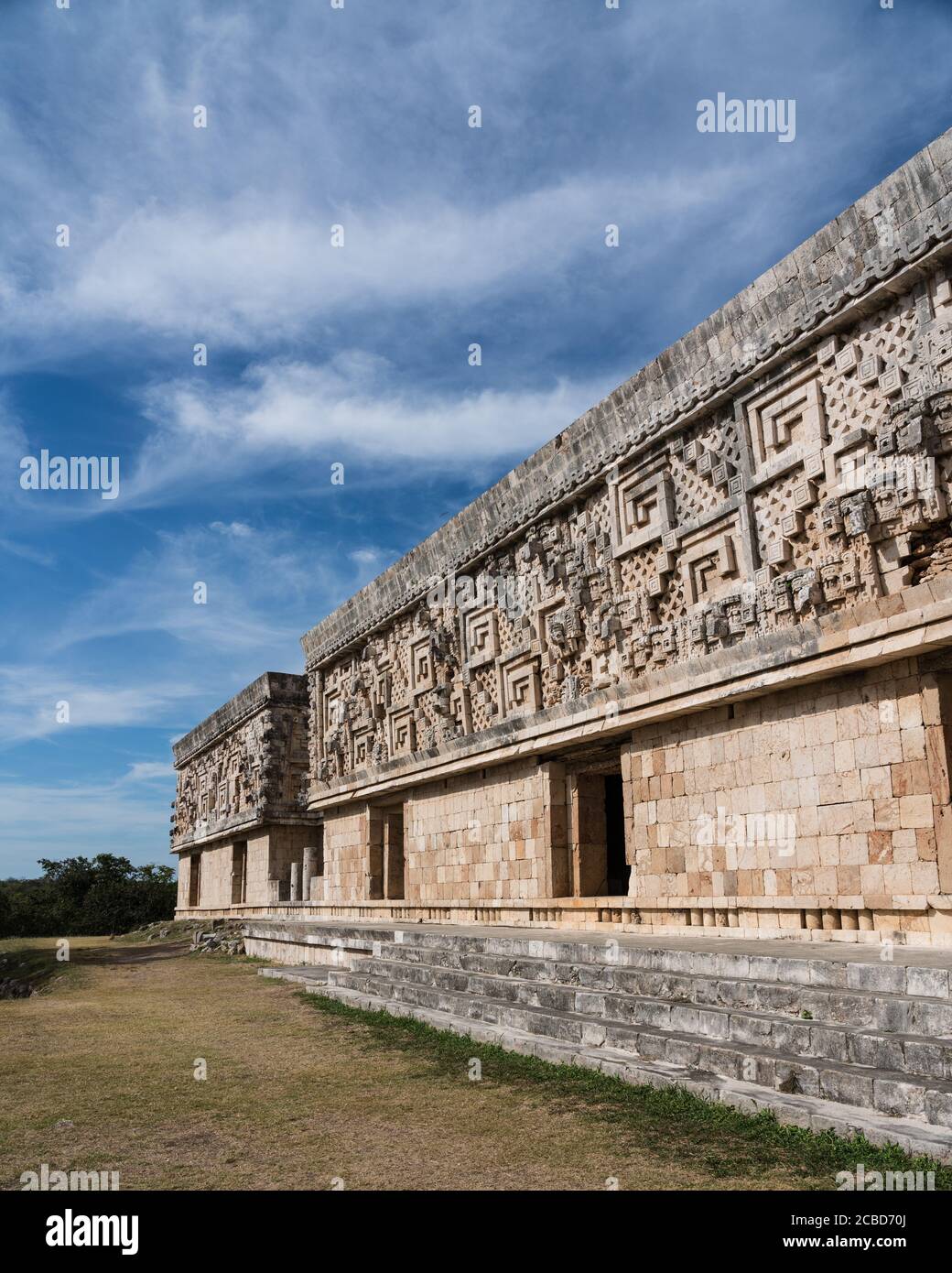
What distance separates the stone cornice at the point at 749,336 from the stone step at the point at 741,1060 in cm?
600

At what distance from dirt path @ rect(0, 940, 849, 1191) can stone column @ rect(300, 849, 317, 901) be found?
538 inches

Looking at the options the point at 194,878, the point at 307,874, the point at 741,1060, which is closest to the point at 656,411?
the point at 741,1060

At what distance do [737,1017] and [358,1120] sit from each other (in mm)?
2102

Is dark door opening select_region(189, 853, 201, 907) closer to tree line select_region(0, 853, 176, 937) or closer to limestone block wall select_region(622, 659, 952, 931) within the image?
tree line select_region(0, 853, 176, 937)

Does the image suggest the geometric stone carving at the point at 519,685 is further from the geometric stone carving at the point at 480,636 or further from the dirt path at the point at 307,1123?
the dirt path at the point at 307,1123

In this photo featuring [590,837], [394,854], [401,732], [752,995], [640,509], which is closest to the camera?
[752,995]

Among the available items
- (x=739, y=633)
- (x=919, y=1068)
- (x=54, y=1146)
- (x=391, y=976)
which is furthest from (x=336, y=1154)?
(x=739, y=633)

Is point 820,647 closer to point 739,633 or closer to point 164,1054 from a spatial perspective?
point 739,633

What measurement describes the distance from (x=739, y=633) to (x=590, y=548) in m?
2.85

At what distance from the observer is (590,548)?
11336mm

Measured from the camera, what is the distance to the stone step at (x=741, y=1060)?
12.9ft

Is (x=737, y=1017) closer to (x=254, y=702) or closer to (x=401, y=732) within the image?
(x=401, y=732)

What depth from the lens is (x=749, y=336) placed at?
900 cm

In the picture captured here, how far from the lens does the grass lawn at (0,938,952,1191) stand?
385cm
